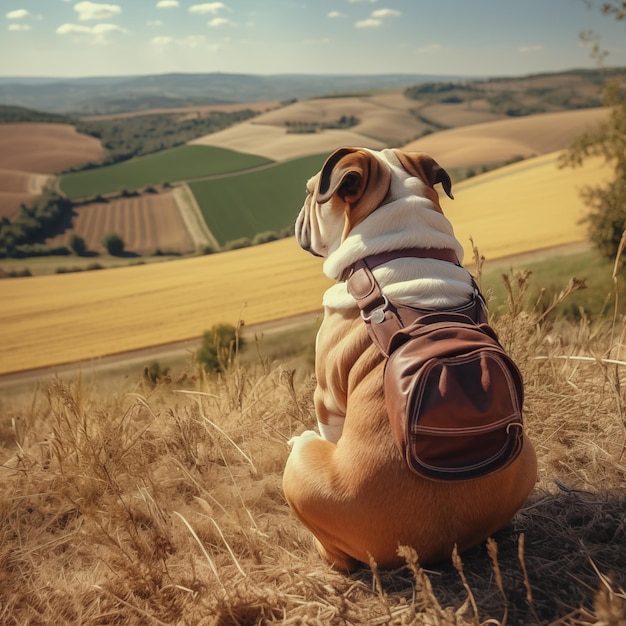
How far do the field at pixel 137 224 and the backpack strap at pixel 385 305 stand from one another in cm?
4820

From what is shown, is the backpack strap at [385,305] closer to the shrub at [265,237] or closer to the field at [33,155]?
the shrub at [265,237]

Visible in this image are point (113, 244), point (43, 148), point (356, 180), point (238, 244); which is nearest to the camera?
point (356, 180)

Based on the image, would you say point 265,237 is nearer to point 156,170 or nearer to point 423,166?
point 156,170

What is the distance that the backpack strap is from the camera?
2289 millimetres

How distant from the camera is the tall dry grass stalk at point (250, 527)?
2.30 meters

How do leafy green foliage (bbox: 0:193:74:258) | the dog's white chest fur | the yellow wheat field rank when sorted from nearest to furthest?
the dog's white chest fur < the yellow wheat field < leafy green foliage (bbox: 0:193:74:258)

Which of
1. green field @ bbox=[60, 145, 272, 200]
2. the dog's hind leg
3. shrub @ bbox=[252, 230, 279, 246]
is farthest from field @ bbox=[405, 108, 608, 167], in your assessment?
the dog's hind leg

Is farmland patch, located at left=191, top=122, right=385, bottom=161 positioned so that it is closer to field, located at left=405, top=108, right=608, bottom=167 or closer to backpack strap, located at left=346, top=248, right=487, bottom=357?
field, located at left=405, top=108, right=608, bottom=167

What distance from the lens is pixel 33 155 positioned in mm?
76688

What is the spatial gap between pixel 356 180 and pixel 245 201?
5462cm

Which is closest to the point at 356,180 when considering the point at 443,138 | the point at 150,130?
the point at 443,138

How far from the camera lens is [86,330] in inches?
1161

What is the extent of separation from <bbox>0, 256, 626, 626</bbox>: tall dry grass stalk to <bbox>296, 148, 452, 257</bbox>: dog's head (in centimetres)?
146

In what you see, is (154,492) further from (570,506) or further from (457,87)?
(457,87)
